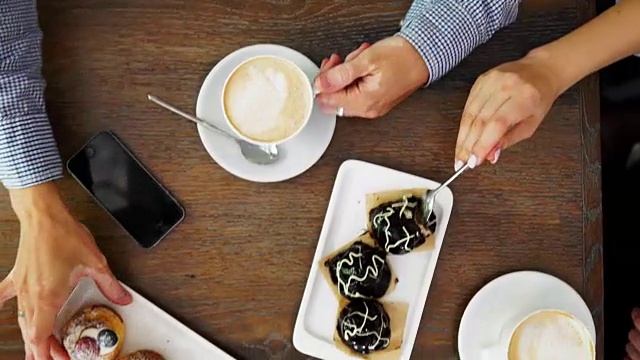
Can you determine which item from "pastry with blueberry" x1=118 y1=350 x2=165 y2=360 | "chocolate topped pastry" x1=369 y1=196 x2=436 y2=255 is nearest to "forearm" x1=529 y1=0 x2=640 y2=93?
"chocolate topped pastry" x1=369 y1=196 x2=436 y2=255

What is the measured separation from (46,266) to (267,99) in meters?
0.39

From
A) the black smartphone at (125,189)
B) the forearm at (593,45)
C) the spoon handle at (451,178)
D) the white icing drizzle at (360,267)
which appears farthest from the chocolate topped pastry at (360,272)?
the forearm at (593,45)

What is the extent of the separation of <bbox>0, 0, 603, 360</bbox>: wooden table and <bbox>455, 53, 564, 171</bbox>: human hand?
54 millimetres

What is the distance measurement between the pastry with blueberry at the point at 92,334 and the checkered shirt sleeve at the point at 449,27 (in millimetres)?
584

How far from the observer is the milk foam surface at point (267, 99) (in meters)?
0.96

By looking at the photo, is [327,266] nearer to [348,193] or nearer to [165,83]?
[348,193]

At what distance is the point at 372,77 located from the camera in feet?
3.23

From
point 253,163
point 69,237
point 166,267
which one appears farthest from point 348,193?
point 69,237

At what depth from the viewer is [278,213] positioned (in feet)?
3.33

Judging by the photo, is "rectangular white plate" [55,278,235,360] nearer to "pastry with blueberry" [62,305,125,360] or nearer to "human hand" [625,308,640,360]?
"pastry with blueberry" [62,305,125,360]

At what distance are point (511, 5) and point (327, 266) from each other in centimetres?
46

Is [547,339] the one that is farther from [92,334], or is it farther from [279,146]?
[92,334]

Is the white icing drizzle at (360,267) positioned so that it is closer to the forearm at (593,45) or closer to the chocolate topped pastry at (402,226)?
the chocolate topped pastry at (402,226)

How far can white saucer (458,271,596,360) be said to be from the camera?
3.27 feet
